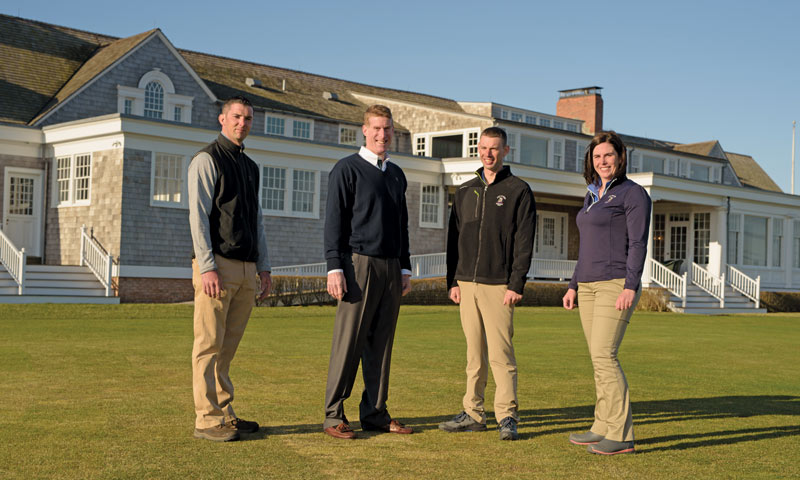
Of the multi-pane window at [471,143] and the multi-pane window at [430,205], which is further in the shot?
the multi-pane window at [471,143]

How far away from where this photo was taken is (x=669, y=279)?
30.3 meters

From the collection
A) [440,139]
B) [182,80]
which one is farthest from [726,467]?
[440,139]

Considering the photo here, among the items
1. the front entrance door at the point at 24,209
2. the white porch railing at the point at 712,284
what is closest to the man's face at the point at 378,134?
the front entrance door at the point at 24,209

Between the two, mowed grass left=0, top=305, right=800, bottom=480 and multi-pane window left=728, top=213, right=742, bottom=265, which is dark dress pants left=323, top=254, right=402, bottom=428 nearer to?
mowed grass left=0, top=305, right=800, bottom=480

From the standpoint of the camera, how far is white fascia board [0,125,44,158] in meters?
23.8

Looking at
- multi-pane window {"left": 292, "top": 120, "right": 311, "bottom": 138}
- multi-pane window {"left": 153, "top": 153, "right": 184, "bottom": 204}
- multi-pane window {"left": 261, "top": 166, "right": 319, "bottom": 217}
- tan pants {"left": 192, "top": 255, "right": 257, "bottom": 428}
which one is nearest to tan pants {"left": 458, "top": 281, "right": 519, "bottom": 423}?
tan pants {"left": 192, "top": 255, "right": 257, "bottom": 428}

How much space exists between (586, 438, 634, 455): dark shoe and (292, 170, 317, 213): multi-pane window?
20.8 meters

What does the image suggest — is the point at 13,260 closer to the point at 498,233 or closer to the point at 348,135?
the point at 348,135

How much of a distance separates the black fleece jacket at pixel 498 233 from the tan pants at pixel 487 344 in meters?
0.11

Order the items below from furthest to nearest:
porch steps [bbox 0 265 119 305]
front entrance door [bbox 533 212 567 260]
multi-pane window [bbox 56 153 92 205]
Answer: front entrance door [bbox 533 212 567 260], multi-pane window [bbox 56 153 92 205], porch steps [bbox 0 265 119 305]

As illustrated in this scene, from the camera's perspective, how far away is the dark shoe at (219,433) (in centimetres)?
568

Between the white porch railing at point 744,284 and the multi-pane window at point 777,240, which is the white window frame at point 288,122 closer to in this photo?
the white porch railing at point 744,284

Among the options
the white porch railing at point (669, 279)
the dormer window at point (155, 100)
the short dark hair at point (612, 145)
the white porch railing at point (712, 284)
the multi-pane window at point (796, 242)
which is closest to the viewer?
the short dark hair at point (612, 145)

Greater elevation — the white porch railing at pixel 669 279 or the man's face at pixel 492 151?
the man's face at pixel 492 151
